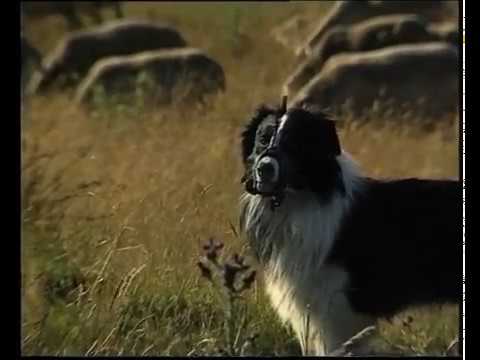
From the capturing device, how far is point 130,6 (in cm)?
1792

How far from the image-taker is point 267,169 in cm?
512

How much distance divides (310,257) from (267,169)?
558 millimetres

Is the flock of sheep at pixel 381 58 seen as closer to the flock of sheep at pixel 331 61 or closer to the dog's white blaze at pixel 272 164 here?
the flock of sheep at pixel 331 61

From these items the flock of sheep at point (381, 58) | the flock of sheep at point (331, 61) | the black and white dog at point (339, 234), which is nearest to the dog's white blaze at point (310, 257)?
the black and white dog at point (339, 234)

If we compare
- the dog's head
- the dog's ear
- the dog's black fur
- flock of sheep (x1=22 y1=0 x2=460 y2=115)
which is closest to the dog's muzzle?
the dog's head

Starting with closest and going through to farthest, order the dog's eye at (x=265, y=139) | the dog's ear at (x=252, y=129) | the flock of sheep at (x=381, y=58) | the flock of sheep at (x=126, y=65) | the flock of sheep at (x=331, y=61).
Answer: the dog's eye at (x=265, y=139) → the dog's ear at (x=252, y=129) → the flock of sheep at (x=381, y=58) → the flock of sheep at (x=331, y=61) → the flock of sheep at (x=126, y=65)

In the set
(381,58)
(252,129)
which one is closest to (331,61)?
(381,58)

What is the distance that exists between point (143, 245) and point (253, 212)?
0.85 m

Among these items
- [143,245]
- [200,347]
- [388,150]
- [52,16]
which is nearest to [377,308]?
[200,347]

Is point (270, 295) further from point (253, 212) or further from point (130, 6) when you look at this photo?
point (130, 6)

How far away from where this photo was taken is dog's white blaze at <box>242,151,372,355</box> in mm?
5375

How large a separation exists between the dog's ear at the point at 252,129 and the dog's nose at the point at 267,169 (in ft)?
1.19

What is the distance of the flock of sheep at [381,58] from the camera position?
39.7ft

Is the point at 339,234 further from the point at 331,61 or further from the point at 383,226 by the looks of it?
the point at 331,61
